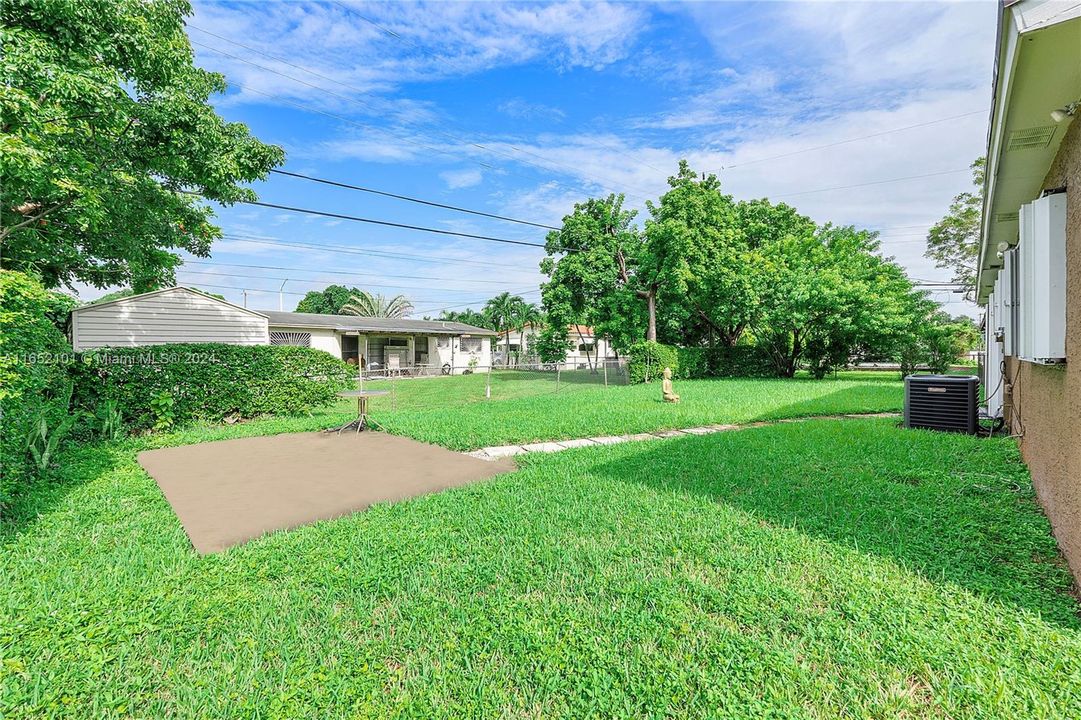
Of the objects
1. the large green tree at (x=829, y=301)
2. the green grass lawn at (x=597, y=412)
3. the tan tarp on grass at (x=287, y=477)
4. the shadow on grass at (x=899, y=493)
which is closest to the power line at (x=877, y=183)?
the large green tree at (x=829, y=301)

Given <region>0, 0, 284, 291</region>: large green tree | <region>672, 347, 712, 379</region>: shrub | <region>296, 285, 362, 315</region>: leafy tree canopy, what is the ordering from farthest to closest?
<region>296, 285, 362, 315</region>: leafy tree canopy
<region>672, 347, 712, 379</region>: shrub
<region>0, 0, 284, 291</region>: large green tree

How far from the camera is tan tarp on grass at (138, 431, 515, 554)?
3562 millimetres

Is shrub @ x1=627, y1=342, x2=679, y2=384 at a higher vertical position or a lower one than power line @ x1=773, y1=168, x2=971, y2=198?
lower

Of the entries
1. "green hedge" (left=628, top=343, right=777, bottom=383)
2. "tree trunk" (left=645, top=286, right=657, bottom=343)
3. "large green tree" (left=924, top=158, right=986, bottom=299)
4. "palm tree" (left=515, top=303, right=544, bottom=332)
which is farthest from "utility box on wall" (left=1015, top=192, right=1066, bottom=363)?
"palm tree" (left=515, top=303, right=544, bottom=332)

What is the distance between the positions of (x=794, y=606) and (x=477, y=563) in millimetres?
→ 1699

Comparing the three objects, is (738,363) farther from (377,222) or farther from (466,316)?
(466,316)

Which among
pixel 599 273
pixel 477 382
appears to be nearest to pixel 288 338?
pixel 477 382

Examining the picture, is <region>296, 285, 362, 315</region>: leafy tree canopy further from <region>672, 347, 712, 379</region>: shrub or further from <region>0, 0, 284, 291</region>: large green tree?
<region>0, 0, 284, 291</region>: large green tree

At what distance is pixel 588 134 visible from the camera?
14156mm

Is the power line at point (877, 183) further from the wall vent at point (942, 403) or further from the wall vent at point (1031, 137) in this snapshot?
the wall vent at point (1031, 137)

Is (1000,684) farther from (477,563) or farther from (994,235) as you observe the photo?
(994,235)

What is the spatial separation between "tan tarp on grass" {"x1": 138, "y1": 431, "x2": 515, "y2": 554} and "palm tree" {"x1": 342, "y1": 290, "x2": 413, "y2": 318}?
35634 mm

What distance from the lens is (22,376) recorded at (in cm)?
345

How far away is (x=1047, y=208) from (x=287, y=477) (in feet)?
21.1
